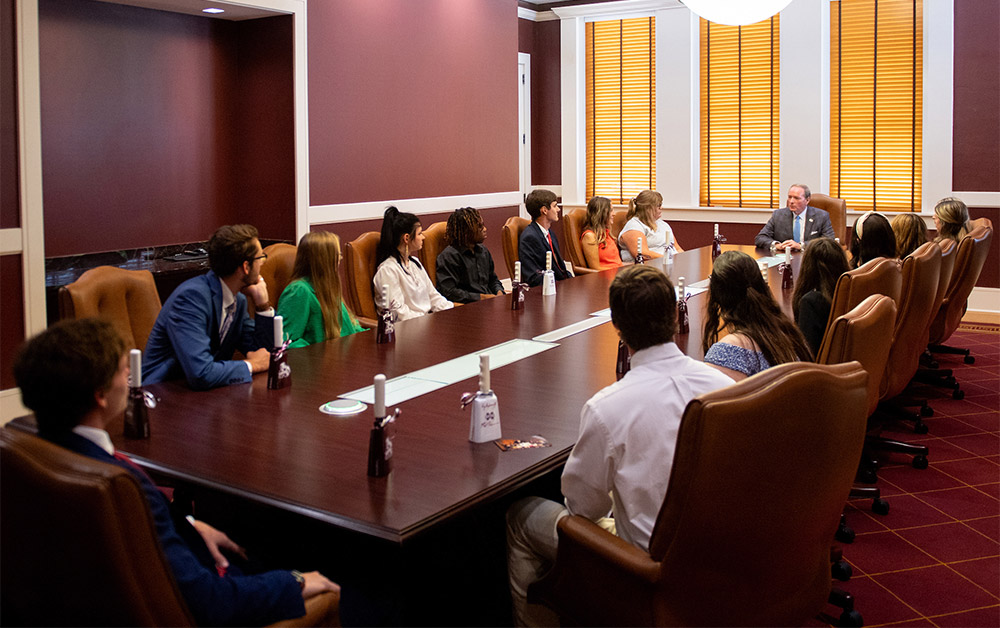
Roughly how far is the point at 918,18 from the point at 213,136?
20.4ft

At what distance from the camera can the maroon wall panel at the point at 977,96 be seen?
25.7ft

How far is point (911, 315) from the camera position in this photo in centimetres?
407

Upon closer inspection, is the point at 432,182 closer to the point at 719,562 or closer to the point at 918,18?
the point at 918,18

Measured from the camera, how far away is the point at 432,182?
7781 mm

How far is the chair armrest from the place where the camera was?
193cm

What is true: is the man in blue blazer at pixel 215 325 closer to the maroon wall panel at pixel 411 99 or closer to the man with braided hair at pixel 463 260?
the man with braided hair at pixel 463 260

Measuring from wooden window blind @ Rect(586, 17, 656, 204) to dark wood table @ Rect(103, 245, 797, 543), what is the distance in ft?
21.3

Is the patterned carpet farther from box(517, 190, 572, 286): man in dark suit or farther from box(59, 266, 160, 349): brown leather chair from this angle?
box(59, 266, 160, 349): brown leather chair

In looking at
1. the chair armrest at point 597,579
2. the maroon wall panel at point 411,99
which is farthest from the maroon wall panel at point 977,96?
the chair armrest at point 597,579

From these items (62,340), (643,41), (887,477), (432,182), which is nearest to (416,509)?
(62,340)

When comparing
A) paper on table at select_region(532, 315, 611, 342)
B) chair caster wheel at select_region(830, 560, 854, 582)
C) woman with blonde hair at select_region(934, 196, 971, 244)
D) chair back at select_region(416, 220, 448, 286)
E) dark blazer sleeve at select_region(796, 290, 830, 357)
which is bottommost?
chair caster wheel at select_region(830, 560, 854, 582)

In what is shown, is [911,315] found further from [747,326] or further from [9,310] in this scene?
[9,310]

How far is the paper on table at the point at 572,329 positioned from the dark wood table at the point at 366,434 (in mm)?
89

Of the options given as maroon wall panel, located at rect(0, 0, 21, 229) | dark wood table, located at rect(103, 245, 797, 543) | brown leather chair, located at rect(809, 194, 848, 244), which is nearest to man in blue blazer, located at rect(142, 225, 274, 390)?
dark wood table, located at rect(103, 245, 797, 543)
